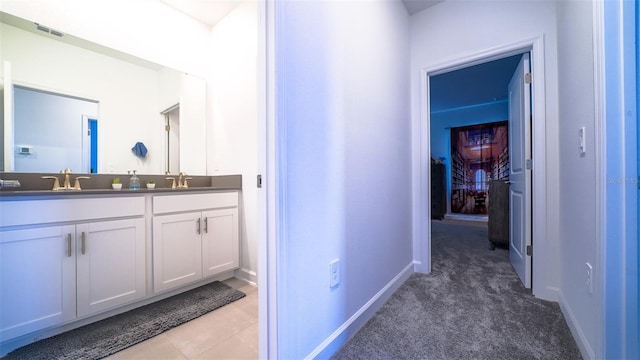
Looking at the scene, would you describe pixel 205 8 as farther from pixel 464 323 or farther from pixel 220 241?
pixel 464 323

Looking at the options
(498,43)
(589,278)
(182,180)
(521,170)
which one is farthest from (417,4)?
(182,180)

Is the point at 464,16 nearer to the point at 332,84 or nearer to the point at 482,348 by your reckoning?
the point at 332,84

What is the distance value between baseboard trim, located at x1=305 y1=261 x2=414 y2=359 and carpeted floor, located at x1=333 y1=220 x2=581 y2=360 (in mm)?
33

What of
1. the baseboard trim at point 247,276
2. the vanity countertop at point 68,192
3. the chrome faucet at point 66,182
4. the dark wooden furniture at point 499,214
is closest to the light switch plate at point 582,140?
the dark wooden furniture at point 499,214

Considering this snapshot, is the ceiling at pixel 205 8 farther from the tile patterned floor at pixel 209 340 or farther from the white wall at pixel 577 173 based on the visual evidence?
the tile patterned floor at pixel 209 340

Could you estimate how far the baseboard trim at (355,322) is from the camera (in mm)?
1134

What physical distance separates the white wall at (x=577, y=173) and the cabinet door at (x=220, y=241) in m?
2.26

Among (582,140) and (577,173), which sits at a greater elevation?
(582,140)

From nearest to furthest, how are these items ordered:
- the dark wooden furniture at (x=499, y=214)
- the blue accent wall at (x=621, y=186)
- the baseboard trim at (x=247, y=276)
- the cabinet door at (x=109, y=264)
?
the blue accent wall at (x=621, y=186)
the cabinet door at (x=109, y=264)
the baseboard trim at (x=247, y=276)
the dark wooden furniture at (x=499, y=214)

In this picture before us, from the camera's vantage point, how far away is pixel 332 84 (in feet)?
4.03

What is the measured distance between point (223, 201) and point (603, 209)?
7.53ft

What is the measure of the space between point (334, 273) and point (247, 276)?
1.24 meters

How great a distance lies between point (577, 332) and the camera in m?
1.22

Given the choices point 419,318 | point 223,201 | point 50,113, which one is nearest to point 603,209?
point 419,318
